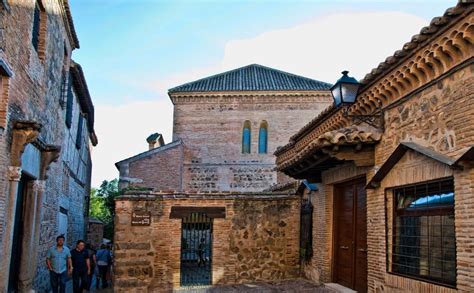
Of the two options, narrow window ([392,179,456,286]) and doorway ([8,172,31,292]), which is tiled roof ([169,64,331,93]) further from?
narrow window ([392,179,456,286])

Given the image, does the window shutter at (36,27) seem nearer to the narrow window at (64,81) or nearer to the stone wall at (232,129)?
the narrow window at (64,81)

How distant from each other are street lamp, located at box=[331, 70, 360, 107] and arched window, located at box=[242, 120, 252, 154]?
65.0 feet

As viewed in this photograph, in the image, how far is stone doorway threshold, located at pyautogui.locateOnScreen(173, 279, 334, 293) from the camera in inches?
402

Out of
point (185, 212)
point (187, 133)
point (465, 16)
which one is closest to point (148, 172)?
point (187, 133)

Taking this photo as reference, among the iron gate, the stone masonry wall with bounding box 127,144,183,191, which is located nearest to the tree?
the stone masonry wall with bounding box 127,144,183,191

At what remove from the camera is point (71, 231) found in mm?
17281

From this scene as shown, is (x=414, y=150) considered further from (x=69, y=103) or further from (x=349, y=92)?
(x=69, y=103)

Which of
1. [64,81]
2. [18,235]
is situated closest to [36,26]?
[64,81]

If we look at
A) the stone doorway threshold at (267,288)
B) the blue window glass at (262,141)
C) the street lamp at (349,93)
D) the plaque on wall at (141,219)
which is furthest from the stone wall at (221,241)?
the blue window glass at (262,141)

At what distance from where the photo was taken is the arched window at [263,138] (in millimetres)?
27547

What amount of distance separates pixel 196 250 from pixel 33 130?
5698mm

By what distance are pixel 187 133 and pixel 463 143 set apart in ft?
75.6

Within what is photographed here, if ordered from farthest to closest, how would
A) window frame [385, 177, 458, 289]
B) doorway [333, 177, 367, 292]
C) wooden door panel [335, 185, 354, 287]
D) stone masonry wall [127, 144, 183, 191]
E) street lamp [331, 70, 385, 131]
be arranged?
stone masonry wall [127, 144, 183, 191] → wooden door panel [335, 185, 354, 287] → doorway [333, 177, 367, 292] → street lamp [331, 70, 385, 131] → window frame [385, 177, 458, 289]

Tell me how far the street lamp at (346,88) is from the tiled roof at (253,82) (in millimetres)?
19760
